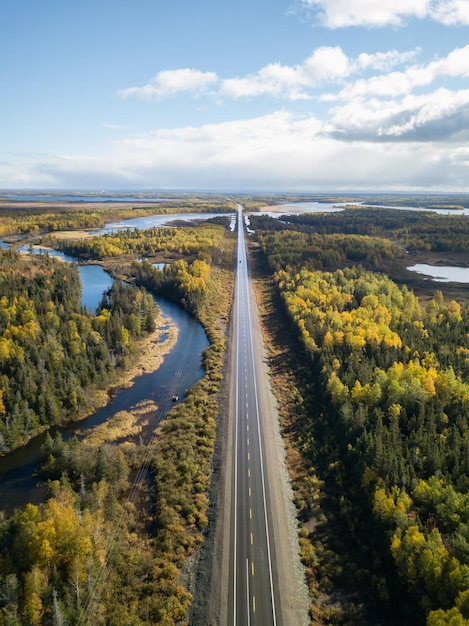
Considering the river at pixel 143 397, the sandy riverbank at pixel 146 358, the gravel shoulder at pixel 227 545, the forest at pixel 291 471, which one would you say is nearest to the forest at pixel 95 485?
the forest at pixel 291 471

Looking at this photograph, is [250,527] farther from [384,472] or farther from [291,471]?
[384,472]

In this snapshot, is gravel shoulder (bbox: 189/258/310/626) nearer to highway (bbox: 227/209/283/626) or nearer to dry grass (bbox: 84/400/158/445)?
highway (bbox: 227/209/283/626)

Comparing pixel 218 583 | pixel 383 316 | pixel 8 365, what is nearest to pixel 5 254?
pixel 8 365

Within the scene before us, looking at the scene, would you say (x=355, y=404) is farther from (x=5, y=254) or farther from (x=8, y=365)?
(x=5, y=254)

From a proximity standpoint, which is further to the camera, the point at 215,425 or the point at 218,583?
the point at 215,425

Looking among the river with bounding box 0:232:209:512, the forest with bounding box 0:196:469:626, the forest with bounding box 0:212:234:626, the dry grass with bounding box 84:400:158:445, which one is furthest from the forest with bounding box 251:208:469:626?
the dry grass with bounding box 84:400:158:445

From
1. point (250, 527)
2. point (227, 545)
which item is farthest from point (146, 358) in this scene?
point (227, 545)
